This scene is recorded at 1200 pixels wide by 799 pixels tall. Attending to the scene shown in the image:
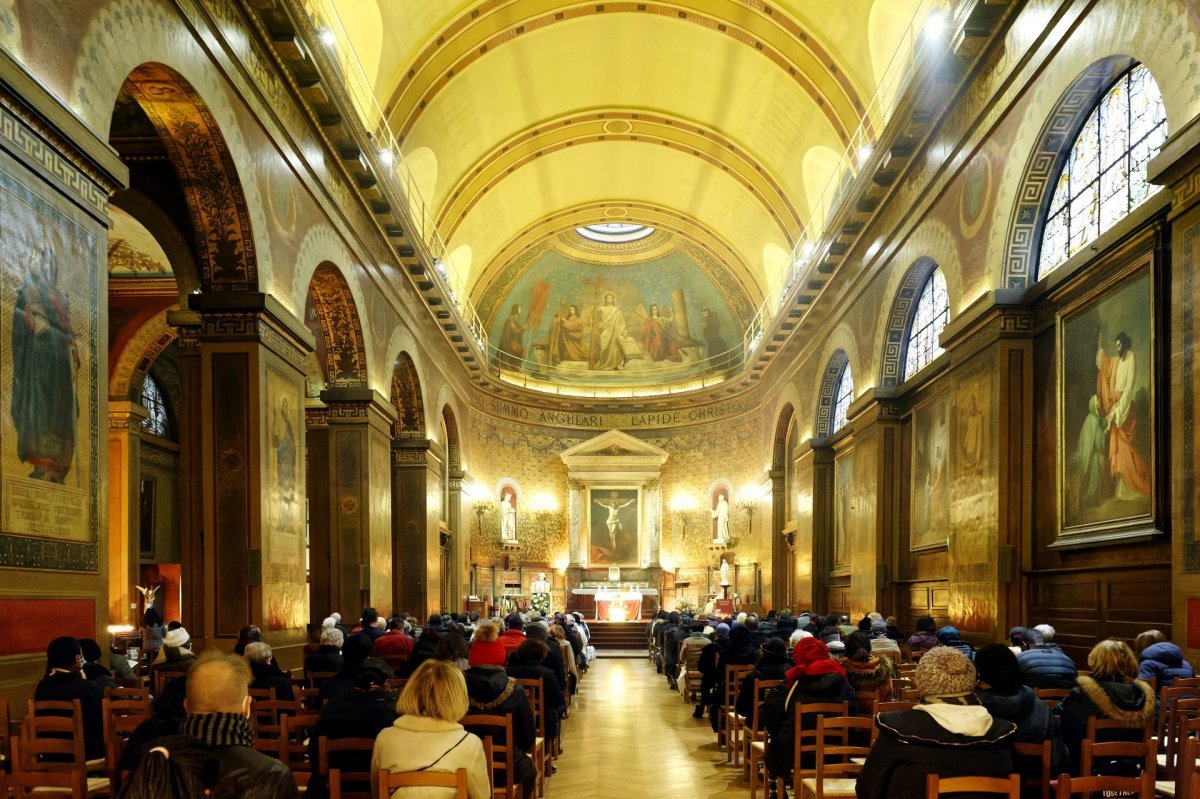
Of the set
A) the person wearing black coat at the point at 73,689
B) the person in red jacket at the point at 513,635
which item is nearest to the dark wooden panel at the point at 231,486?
the person in red jacket at the point at 513,635

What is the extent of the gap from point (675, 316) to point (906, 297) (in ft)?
59.6

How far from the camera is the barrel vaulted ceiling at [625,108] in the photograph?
18.5 metres

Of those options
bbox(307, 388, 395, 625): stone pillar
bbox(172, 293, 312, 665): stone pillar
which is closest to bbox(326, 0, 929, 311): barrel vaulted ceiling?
bbox(307, 388, 395, 625): stone pillar

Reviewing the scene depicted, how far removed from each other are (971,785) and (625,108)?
77.1 feet

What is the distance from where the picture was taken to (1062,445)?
1138cm

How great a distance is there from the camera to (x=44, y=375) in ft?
23.9

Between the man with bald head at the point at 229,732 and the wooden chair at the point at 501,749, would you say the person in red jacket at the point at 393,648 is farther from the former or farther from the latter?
the man with bald head at the point at 229,732

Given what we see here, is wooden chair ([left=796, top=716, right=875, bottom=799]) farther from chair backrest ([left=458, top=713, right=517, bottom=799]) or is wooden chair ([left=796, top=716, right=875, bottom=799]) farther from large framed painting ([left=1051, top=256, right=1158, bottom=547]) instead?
large framed painting ([left=1051, top=256, right=1158, bottom=547])

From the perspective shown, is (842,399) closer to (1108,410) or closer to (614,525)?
(1108,410)

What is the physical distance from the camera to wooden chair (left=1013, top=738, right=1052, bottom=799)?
4.60 metres

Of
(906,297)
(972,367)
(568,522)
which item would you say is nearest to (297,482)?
(972,367)

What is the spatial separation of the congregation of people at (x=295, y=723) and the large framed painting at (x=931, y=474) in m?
7.93

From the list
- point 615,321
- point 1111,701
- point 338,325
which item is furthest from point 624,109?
point 1111,701

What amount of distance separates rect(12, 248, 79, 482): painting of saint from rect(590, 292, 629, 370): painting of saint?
27871 millimetres
